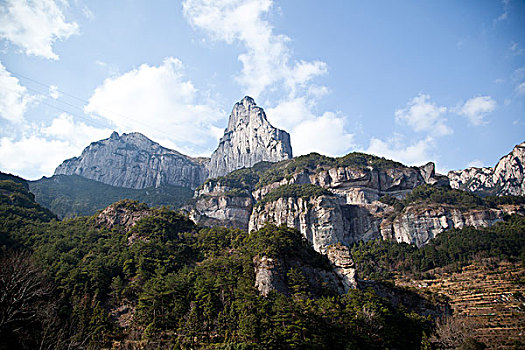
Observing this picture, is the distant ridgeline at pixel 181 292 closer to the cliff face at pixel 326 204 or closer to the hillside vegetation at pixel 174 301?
the hillside vegetation at pixel 174 301

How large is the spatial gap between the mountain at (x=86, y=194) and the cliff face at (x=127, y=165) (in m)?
7.09

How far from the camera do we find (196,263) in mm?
61094

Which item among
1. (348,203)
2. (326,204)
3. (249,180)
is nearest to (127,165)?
(249,180)

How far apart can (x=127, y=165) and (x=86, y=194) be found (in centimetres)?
3482

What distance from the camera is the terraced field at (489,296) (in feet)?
169

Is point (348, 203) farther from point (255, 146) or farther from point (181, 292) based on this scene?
point (181, 292)

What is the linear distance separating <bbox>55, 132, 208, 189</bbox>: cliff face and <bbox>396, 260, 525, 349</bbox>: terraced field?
460 ft

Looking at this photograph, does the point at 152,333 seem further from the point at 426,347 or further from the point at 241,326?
the point at 426,347

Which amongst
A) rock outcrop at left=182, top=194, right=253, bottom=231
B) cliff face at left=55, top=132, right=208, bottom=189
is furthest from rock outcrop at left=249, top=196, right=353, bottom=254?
cliff face at left=55, top=132, right=208, bottom=189

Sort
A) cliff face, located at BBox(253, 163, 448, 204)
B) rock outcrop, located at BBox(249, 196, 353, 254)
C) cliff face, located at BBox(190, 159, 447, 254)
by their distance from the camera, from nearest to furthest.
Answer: rock outcrop, located at BBox(249, 196, 353, 254) → cliff face, located at BBox(190, 159, 447, 254) → cliff face, located at BBox(253, 163, 448, 204)

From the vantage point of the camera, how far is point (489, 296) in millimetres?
65312

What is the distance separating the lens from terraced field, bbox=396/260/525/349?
51.6 metres

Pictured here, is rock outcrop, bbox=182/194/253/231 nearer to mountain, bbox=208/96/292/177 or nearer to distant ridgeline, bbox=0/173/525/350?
mountain, bbox=208/96/292/177

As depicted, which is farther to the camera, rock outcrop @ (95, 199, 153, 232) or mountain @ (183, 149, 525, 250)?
mountain @ (183, 149, 525, 250)
